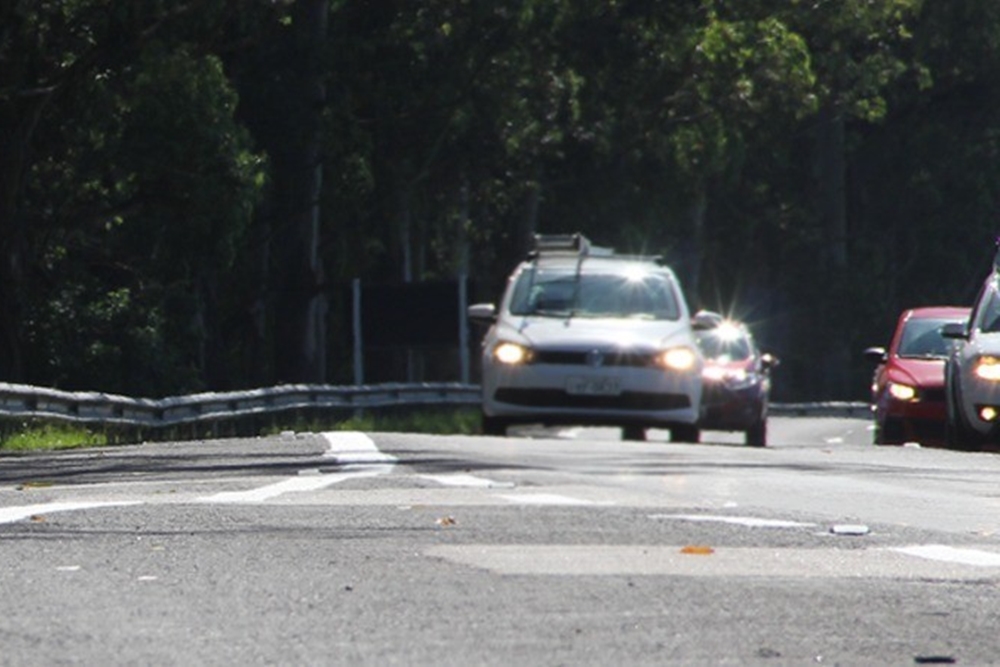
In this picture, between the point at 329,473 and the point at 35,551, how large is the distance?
6.39 m

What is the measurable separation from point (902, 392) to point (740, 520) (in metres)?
16.3

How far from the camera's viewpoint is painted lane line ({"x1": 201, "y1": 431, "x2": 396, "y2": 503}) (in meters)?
13.6

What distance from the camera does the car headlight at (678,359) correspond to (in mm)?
25656

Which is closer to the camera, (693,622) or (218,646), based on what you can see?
(218,646)

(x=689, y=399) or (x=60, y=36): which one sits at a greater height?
(x=60, y=36)

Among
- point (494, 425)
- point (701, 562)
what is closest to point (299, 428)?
point (494, 425)

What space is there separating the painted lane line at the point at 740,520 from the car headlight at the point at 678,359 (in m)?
13.4

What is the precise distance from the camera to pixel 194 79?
37.1 meters

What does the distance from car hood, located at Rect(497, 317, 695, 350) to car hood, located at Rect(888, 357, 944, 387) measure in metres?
2.60

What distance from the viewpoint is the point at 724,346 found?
114 ft

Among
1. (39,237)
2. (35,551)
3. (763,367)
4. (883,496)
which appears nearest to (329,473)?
(883,496)

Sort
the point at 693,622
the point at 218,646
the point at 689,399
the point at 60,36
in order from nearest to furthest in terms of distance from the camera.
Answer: the point at 218,646, the point at 693,622, the point at 689,399, the point at 60,36

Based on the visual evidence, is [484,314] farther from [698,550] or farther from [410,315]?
[410,315]

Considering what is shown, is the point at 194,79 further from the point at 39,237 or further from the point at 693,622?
the point at 693,622
